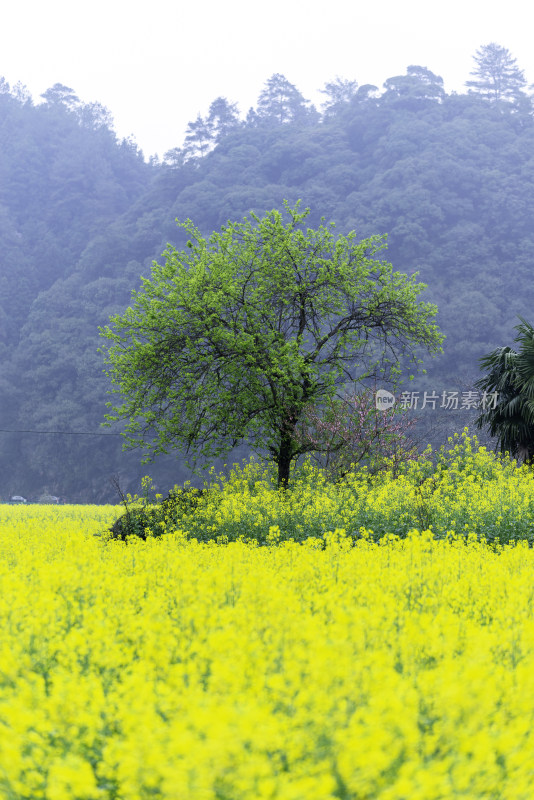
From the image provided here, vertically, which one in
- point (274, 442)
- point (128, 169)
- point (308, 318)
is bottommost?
point (274, 442)

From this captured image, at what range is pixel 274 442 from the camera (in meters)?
14.4

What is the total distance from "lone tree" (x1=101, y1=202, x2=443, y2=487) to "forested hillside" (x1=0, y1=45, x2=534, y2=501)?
101 feet

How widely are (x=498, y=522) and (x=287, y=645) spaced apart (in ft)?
21.3

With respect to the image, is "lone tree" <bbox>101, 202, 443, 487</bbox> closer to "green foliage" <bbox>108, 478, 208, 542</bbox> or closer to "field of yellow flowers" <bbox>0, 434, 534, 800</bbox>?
"green foliage" <bbox>108, 478, 208, 542</bbox>

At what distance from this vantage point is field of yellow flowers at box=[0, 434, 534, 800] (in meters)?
2.21

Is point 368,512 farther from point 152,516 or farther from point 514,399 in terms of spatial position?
point 514,399

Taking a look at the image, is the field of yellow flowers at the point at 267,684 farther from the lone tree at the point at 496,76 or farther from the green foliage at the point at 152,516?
the lone tree at the point at 496,76

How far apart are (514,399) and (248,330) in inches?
280

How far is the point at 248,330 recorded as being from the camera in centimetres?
1279

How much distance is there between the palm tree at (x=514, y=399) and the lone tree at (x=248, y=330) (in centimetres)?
→ 295

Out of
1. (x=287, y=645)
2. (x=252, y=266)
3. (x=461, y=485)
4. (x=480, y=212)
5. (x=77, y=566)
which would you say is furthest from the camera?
(x=480, y=212)

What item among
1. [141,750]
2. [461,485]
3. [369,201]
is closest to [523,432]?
[461,485]

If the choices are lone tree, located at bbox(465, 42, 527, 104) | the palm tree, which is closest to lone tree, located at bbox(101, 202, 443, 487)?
the palm tree

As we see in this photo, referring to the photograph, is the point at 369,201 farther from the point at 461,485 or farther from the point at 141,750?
the point at 141,750
